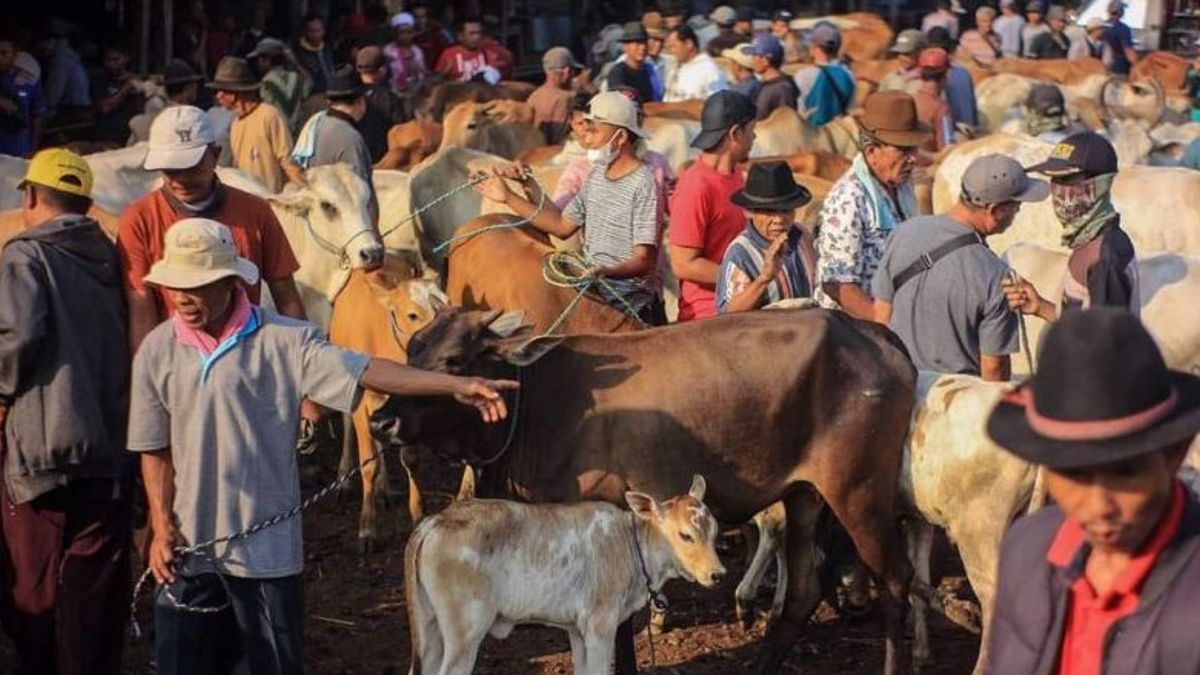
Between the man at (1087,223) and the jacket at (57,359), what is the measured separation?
11.1 feet

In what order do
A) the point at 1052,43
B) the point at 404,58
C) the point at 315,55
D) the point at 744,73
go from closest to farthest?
the point at 744,73
the point at 315,55
the point at 404,58
the point at 1052,43

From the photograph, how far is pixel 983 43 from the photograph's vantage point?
29.2m

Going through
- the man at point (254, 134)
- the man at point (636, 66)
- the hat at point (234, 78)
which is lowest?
the man at point (636, 66)

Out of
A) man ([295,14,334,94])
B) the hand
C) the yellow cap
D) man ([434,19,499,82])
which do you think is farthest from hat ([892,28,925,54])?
the hand

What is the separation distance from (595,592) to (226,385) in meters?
1.64

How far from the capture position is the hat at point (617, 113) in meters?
8.87

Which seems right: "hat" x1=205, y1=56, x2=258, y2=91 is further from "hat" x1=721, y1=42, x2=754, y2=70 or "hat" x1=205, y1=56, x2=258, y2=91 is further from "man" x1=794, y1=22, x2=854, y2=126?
"man" x1=794, y1=22, x2=854, y2=126

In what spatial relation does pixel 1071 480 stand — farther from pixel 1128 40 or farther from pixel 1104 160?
pixel 1128 40

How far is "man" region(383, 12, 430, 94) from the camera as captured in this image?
2292 cm

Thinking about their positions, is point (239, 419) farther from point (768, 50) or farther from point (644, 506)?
point (768, 50)

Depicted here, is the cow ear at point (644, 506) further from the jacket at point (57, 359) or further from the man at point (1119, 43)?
the man at point (1119, 43)

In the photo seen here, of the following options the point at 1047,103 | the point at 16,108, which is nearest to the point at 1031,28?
the point at 1047,103

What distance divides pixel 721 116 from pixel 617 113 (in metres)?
0.46

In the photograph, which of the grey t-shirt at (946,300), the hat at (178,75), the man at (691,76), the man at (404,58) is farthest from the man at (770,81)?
the grey t-shirt at (946,300)
